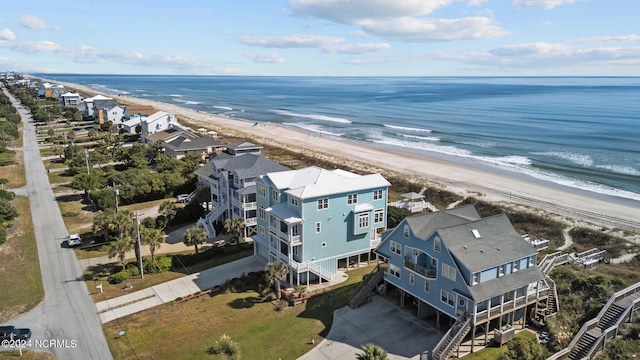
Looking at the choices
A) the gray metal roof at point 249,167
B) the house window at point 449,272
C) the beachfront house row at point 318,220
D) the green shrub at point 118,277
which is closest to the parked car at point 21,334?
the green shrub at point 118,277

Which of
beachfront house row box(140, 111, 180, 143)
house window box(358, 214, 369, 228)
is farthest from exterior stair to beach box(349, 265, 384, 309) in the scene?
beachfront house row box(140, 111, 180, 143)

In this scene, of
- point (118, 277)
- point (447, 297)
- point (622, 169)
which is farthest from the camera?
point (622, 169)

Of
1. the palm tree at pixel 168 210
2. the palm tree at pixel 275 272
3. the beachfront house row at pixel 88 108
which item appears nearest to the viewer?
the palm tree at pixel 275 272

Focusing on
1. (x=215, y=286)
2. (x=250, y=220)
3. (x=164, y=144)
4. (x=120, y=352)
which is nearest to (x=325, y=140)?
(x=164, y=144)

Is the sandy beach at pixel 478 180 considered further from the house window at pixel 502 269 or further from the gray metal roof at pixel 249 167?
the gray metal roof at pixel 249 167

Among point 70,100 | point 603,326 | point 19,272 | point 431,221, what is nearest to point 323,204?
point 431,221

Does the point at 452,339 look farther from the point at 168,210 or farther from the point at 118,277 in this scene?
the point at 168,210

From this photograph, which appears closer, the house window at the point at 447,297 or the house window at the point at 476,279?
the house window at the point at 476,279
